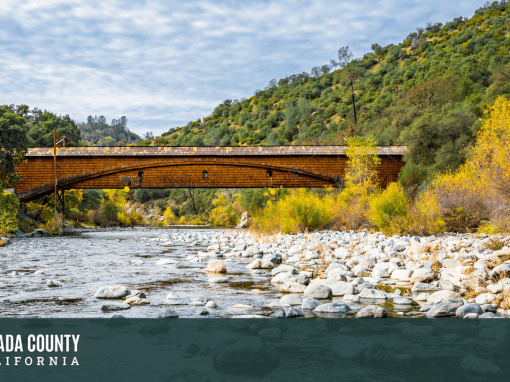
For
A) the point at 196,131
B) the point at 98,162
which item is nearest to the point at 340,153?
the point at 98,162

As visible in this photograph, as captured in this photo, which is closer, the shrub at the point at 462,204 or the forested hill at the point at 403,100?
the shrub at the point at 462,204

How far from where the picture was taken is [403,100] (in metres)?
36.8

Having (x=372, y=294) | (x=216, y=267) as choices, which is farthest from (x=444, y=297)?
(x=216, y=267)

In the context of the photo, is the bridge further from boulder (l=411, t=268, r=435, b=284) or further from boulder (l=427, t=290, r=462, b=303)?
boulder (l=427, t=290, r=462, b=303)

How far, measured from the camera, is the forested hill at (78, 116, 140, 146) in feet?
442

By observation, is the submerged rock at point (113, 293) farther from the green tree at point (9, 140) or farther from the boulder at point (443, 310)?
the green tree at point (9, 140)

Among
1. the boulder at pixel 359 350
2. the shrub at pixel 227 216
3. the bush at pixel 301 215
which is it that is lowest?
the shrub at pixel 227 216

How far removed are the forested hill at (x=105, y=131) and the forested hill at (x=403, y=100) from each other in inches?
2217

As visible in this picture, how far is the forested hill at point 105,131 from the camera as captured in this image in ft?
442

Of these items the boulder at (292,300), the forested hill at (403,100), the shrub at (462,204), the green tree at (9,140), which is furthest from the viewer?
the forested hill at (403,100)

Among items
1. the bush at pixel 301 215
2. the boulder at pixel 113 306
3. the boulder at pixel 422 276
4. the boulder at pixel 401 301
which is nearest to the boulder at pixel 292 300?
the boulder at pixel 401 301

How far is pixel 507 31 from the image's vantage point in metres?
47.0

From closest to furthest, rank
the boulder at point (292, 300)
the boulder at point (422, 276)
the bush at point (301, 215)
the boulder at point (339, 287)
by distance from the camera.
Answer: the boulder at point (292, 300), the boulder at point (339, 287), the boulder at point (422, 276), the bush at point (301, 215)

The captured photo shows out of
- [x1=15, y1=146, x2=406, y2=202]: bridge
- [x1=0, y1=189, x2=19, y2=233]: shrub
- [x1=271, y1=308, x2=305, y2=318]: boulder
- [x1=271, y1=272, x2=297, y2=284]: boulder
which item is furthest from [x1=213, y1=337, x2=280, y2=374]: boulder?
[x1=15, y1=146, x2=406, y2=202]: bridge
